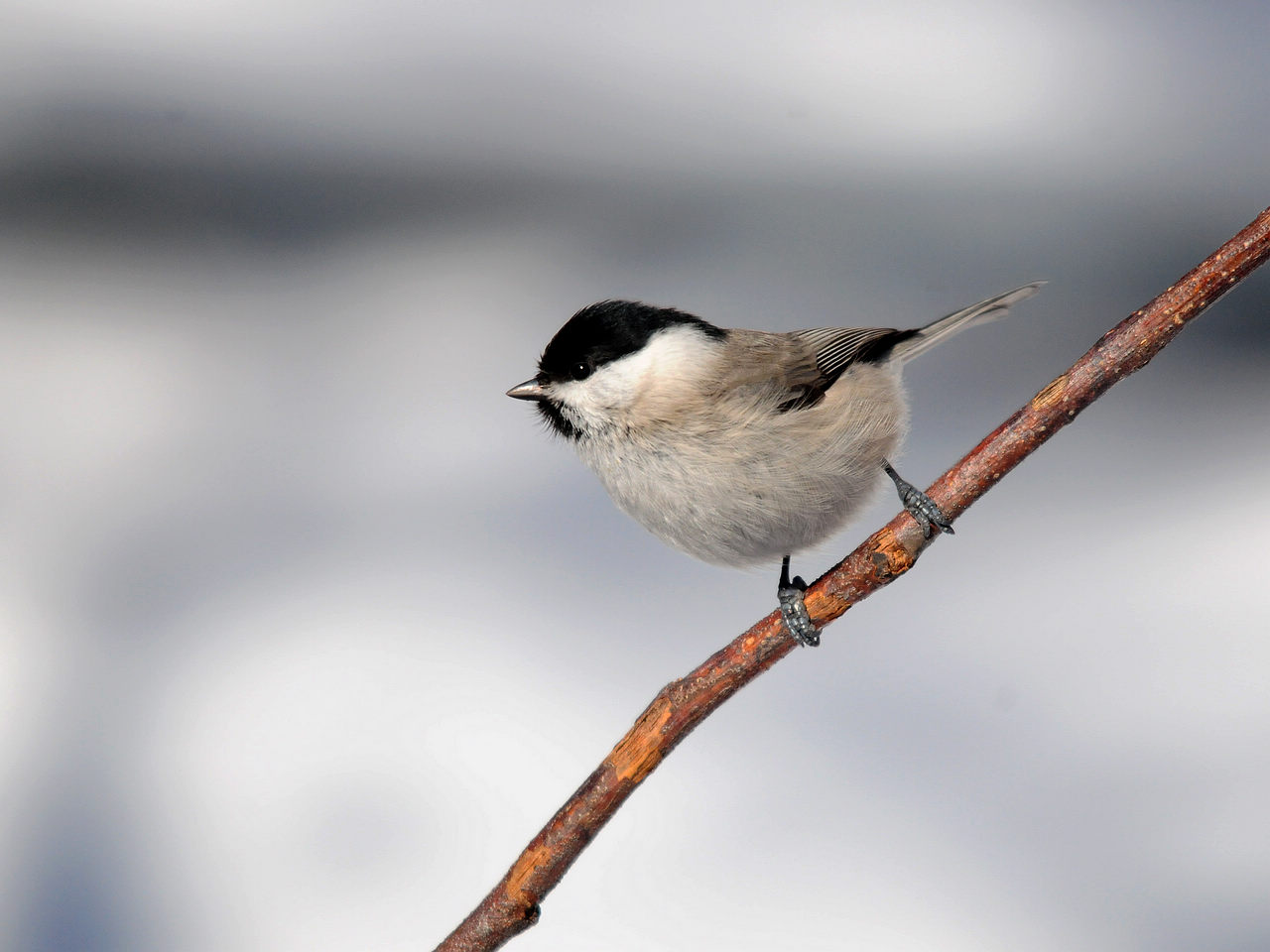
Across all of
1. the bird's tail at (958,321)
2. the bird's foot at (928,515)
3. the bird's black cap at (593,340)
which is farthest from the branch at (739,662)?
the bird's black cap at (593,340)

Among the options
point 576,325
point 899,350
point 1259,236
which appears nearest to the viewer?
point 1259,236

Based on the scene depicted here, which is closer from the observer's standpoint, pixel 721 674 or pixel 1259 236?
pixel 1259 236

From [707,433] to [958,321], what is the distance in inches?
11.1

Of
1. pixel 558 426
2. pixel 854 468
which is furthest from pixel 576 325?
pixel 854 468

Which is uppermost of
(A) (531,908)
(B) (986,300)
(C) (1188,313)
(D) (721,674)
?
(B) (986,300)

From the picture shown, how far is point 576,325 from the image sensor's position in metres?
0.80

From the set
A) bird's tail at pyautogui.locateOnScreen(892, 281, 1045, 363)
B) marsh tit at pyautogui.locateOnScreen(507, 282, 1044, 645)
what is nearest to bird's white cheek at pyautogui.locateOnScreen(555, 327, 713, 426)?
marsh tit at pyautogui.locateOnScreen(507, 282, 1044, 645)

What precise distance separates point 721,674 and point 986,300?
418 mm

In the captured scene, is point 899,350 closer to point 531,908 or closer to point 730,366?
point 730,366

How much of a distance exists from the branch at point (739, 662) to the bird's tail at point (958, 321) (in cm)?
15

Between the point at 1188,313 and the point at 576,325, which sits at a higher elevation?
the point at 576,325

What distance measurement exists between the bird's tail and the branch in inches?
6.0

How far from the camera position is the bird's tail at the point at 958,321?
800mm

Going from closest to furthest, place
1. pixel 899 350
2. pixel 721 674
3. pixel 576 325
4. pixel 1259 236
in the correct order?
1. pixel 1259 236
2. pixel 721 674
3. pixel 576 325
4. pixel 899 350
